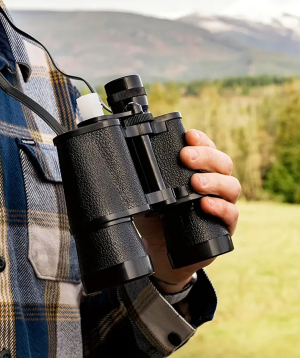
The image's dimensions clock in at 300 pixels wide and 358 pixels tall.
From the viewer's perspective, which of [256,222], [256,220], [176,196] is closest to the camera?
[176,196]

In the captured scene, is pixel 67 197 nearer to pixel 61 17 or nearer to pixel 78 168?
pixel 78 168

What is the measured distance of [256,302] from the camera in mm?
6348

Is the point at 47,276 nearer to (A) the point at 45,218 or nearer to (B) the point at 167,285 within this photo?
(A) the point at 45,218

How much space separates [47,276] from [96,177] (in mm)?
230

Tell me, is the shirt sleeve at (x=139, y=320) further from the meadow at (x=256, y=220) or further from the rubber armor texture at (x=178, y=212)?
the meadow at (x=256, y=220)

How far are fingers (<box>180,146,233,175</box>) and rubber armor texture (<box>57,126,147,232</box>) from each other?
0.10 meters

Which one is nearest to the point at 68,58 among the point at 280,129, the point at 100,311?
the point at 280,129

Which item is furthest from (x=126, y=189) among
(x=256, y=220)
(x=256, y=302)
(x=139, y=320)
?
(x=256, y=220)

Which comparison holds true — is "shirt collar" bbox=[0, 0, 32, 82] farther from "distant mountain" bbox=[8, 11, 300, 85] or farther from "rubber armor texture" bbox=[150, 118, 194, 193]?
"distant mountain" bbox=[8, 11, 300, 85]

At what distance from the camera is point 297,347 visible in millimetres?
4871

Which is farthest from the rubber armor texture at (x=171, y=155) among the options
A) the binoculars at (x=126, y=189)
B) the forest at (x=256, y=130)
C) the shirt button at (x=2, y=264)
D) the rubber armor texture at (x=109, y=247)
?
the forest at (x=256, y=130)

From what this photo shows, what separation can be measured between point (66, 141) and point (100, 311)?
1.24ft

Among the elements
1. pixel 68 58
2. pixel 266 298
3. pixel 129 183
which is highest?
pixel 68 58

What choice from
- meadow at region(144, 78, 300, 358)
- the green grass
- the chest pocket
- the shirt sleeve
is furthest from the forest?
the chest pocket
